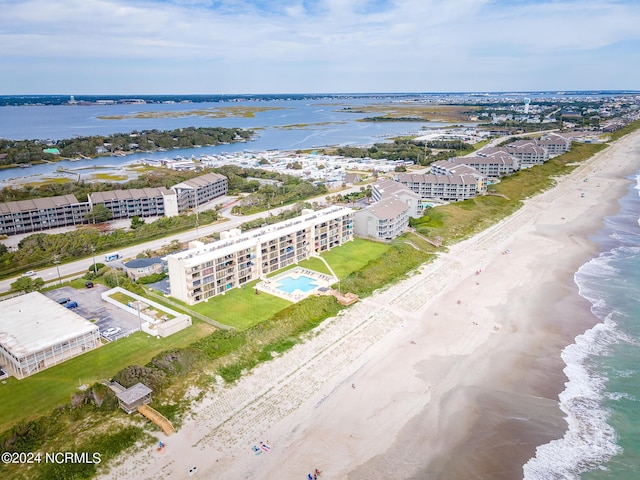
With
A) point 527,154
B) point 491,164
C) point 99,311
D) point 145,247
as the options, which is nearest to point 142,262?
point 145,247

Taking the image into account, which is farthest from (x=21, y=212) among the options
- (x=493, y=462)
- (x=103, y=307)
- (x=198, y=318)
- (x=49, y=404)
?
(x=493, y=462)

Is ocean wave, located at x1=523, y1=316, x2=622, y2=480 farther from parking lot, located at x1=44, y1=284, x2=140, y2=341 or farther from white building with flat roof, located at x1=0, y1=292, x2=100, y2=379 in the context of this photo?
white building with flat roof, located at x1=0, y1=292, x2=100, y2=379

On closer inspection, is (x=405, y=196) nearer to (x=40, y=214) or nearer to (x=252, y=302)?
(x=252, y=302)

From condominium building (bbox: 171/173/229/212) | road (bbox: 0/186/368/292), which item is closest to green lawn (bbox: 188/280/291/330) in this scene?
road (bbox: 0/186/368/292)

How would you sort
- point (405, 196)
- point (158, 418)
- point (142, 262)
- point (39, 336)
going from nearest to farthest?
point (158, 418) < point (39, 336) < point (142, 262) < point (405, 196)

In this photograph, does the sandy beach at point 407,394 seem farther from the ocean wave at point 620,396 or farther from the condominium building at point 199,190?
the condominium building at point 199,190
